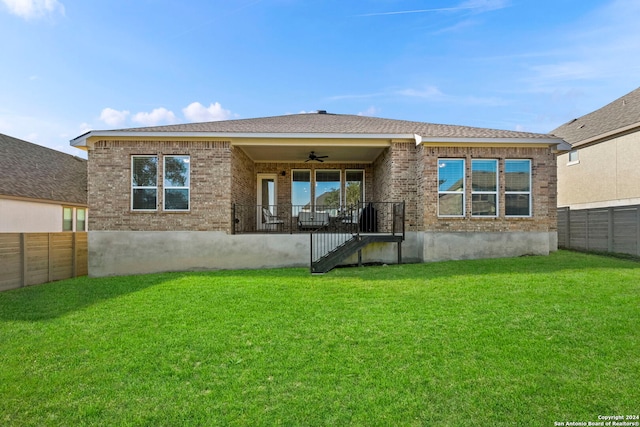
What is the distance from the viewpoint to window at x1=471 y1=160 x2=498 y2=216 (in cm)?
1009

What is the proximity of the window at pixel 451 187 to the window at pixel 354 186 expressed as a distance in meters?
4.19

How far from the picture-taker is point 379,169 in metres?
12.5

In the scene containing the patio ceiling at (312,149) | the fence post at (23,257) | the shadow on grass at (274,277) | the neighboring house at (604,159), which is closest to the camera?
the shadow on grass at (274,277)

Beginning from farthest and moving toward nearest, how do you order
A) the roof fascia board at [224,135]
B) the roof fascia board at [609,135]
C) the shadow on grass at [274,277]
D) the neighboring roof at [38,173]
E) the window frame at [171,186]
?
the neighboring roof at [38,173] → the roof fascia board at [609,135] → the window frame at [171,186] → the roof fascia board at [224,135] → the shadow on grass at [274,277]

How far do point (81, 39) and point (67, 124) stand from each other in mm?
4645

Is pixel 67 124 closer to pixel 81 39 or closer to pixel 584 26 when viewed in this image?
pixel 81 39

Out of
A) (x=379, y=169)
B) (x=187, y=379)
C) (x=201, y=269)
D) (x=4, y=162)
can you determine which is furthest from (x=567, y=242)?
(x=4, y=162)

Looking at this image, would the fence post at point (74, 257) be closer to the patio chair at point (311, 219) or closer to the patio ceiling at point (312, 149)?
the patio ceiling at point (312, 149)

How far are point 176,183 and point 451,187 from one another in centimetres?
805

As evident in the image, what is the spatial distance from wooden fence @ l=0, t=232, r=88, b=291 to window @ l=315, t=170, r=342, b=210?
8155 mm

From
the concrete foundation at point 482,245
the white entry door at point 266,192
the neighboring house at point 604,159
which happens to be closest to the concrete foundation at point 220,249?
the concrete foundation at point 482,245

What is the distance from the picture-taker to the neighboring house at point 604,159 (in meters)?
13.0

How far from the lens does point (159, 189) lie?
1011 cm

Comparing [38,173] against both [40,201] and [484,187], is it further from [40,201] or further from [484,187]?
[484,187]
